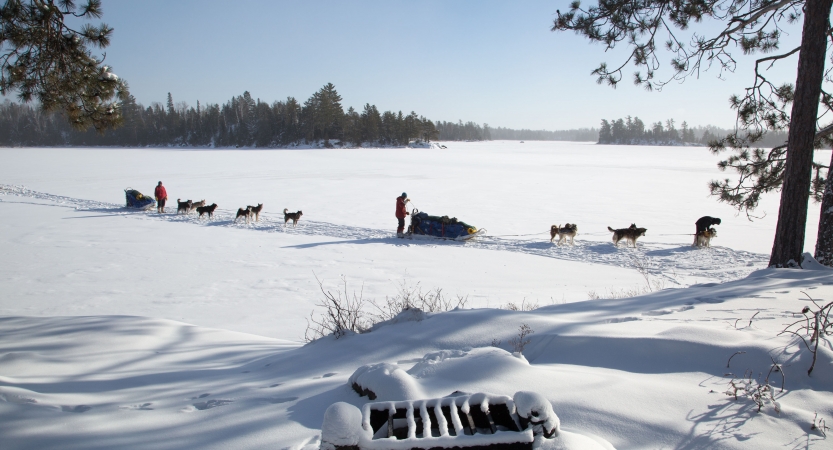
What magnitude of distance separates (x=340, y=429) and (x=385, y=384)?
0.72m

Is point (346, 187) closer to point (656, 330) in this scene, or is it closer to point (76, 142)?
point (656, 330)

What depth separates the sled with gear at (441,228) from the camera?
12.4 metres

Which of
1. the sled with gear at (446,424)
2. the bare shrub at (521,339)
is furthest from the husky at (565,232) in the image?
the sled with gear at (446,424)

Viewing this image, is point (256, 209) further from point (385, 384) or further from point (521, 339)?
point (385, 384)

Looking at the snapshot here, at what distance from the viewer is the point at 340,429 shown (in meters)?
1.45

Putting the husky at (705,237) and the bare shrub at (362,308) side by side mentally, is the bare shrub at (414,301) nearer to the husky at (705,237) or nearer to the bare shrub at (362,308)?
the bare shrub at (362,308)

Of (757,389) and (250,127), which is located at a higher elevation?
(250,127)

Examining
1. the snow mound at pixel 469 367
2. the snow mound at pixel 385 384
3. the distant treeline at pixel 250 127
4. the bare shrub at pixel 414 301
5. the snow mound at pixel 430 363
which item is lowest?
the bare shrub at pixel 414 301

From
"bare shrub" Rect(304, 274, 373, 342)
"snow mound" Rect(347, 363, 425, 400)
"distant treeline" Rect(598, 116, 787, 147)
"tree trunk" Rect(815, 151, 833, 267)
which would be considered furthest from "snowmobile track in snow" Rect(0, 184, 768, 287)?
"distant treeline" Rect(598, 116, 787, 147)

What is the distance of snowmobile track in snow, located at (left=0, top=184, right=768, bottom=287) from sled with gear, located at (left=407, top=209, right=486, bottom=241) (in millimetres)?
221

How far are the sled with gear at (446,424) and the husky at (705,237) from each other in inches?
455

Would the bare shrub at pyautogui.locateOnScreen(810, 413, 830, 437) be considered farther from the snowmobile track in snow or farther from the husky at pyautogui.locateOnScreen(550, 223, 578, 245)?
the husky at pyautogui.locateOnScreen(550, 223, 578, 245)

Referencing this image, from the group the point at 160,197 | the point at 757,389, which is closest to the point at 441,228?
the point at 757,389

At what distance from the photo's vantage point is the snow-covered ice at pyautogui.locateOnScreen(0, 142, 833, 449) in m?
2.16
